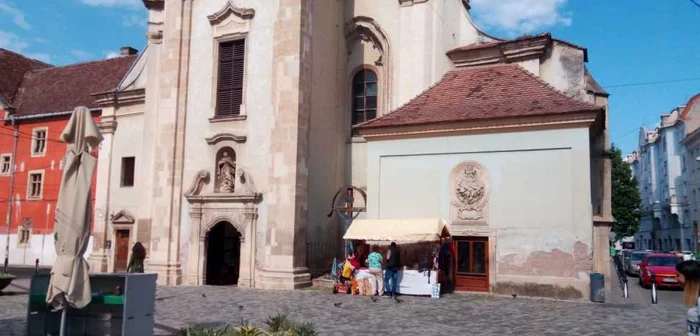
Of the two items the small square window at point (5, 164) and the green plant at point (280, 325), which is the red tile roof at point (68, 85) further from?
the green plant at point (280, 325)

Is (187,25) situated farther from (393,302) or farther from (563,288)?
(563,288)

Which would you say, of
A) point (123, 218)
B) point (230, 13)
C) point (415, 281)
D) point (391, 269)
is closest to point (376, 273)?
point (391, 269)

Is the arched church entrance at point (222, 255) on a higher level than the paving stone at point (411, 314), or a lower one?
higher

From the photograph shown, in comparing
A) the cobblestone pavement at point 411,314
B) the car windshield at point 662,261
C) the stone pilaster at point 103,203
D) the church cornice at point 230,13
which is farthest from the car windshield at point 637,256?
the stone pilaster at point 103,203

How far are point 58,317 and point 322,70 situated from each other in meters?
15.8

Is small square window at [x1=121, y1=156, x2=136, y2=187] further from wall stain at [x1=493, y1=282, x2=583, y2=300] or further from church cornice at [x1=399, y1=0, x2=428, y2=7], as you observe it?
wall stain at [x1=493, y1=282, x2=583, y2=300]

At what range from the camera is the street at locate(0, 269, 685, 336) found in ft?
39.2

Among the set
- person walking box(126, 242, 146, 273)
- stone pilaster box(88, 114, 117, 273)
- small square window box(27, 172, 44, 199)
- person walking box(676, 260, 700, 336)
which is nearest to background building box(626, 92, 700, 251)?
stone pilaster box(88, 114, 117, 273)

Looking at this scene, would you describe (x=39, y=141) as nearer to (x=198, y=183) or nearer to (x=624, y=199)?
(x=198, y=183)

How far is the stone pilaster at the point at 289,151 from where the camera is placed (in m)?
20.5

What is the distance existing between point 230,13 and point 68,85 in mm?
19922

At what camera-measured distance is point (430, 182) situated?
64.9 ft

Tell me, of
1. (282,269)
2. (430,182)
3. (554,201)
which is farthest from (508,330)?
(282,269)

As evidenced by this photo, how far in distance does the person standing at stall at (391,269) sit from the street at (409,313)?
33.1 inches
